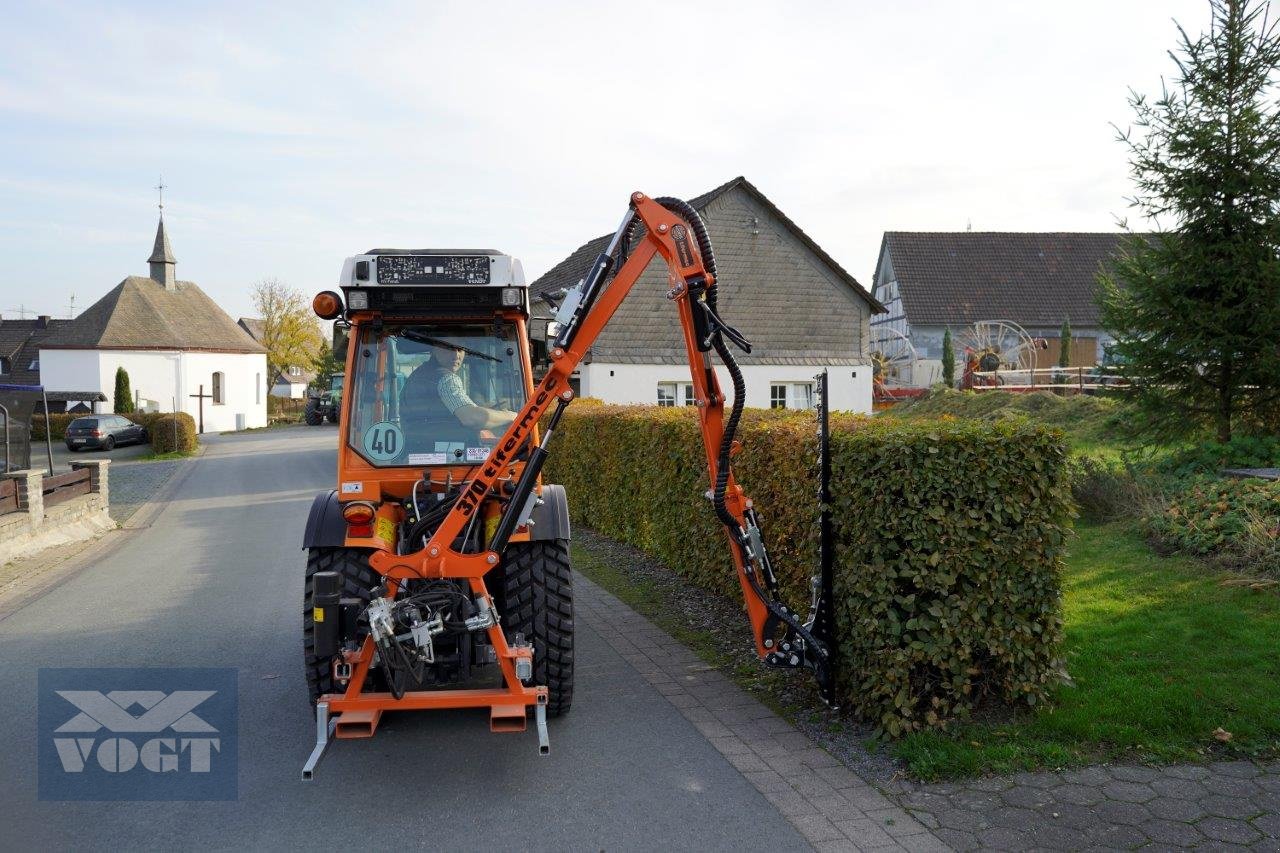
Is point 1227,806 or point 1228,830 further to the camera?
point 1227,806

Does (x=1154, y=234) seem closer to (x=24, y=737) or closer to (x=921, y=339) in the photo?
(x=24, y=737)

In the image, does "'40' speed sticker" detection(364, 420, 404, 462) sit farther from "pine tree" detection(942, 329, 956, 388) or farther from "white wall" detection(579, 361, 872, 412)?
"pine tree" detection(942, 329, 956, 388)

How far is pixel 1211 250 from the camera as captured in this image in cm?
1084


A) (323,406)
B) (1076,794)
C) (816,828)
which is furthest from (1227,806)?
(323,406)

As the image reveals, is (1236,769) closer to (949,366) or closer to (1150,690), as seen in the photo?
(1150,690)

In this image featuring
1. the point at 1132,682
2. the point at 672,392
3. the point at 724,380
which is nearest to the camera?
the point at 1132,682

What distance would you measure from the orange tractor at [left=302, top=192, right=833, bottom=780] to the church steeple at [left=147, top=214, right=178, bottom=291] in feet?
211

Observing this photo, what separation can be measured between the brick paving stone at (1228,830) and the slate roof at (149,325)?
185 feet

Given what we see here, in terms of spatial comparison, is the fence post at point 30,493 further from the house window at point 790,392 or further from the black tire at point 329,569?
the house window at point 790,392

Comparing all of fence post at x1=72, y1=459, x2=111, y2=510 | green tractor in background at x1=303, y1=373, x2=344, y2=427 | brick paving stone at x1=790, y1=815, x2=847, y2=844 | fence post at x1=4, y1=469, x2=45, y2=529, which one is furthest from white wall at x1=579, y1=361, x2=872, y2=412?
brick paving stone at x1=790, y1=815, x2=847, y2=844

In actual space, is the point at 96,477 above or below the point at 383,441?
below

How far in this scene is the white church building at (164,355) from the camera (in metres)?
51.6

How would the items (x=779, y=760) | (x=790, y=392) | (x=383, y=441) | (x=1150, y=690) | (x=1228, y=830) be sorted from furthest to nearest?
(x=790, y=392)
(x=383, y=441)
(x=1150, y=690)
(x=779, y=760)
(x=1228, y=830)

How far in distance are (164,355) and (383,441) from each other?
53241mm
